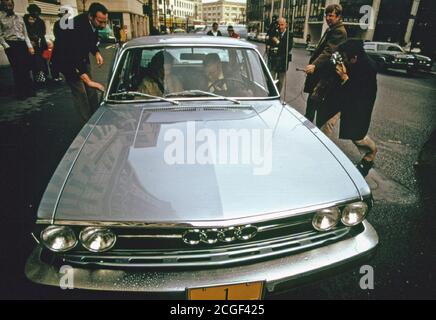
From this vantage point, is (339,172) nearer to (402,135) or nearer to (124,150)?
(124,150)

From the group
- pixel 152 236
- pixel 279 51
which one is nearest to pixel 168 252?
pixel 152 236

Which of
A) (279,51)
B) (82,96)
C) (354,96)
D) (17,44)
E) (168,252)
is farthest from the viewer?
(279,51)

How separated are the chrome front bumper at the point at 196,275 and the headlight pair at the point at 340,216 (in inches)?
5.9

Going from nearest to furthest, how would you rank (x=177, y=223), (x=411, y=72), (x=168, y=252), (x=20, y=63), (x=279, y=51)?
(x=177, y=223) → (x=168, y=252) → (x=20, y=63) → (x=279, y=51) → (x=411, y=72)

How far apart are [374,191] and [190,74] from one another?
2.52 metres

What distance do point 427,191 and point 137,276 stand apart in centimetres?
360

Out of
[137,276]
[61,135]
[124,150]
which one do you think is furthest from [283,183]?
[61,135]

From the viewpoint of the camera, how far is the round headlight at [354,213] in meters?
1.64

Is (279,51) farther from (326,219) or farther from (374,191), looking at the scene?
(326,219)

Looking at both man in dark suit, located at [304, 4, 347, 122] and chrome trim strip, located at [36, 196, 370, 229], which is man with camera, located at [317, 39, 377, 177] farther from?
chrome trim strip, located at [36, 196, 370, 229]

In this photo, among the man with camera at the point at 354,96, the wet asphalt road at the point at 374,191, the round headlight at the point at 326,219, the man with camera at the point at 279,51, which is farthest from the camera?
the man with camera at the point at 279,51

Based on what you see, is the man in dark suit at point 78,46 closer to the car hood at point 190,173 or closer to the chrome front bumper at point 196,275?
the car hood at point 190,173

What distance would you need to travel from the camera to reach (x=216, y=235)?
1439 mm

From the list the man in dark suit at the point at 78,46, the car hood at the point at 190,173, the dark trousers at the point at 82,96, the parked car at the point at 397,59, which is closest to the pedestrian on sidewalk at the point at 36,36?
the dark trousers at the point at 82,96
